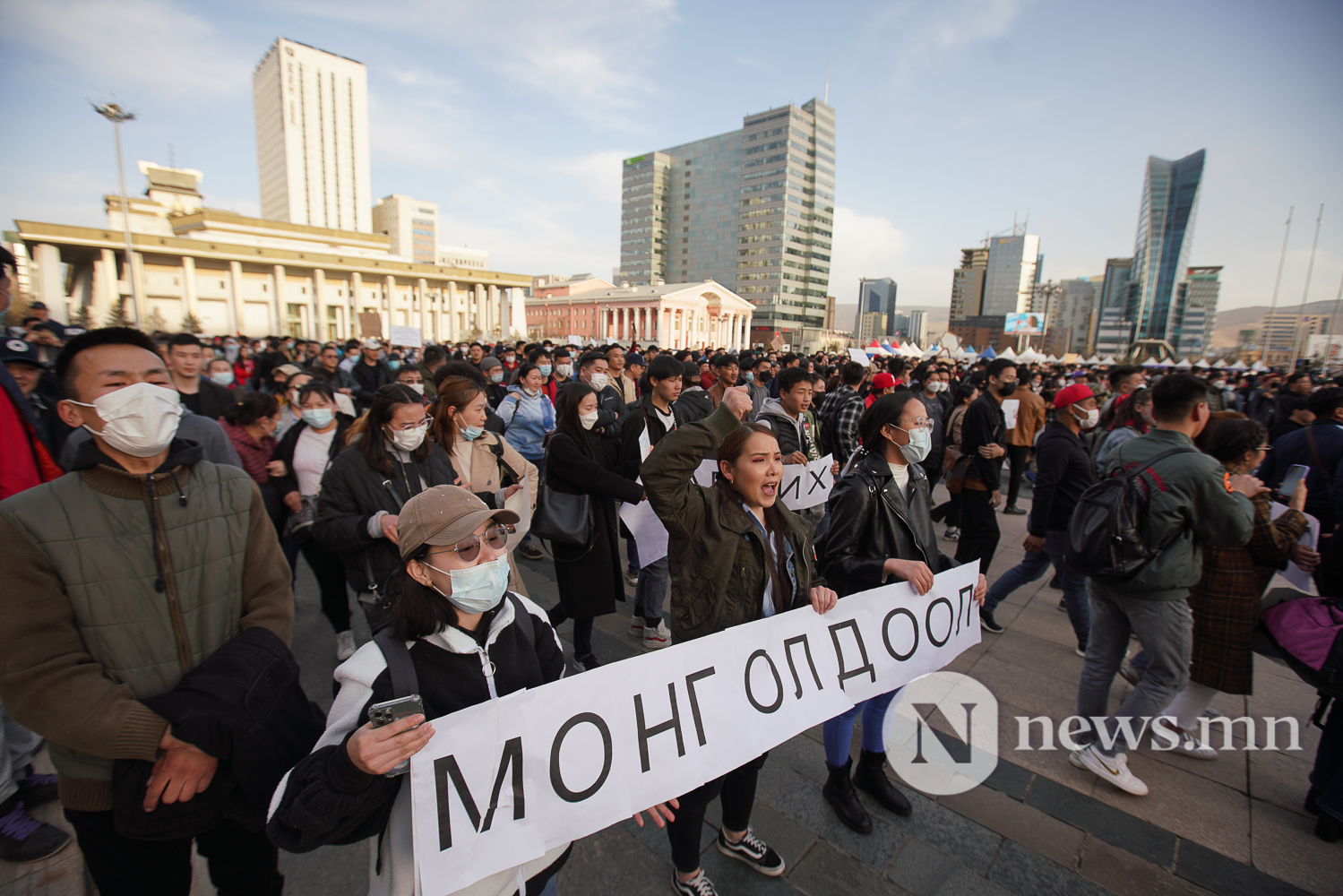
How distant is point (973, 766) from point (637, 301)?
84.4 m

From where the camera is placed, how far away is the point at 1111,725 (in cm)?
303

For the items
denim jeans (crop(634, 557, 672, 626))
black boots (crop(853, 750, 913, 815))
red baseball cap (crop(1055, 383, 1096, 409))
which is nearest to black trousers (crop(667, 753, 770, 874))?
black boots (crop(853, 750, 913, 815))

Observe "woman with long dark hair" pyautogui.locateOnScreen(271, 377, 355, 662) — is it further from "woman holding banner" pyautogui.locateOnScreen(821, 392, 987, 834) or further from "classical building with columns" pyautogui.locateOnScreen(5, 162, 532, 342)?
"classical building with columns" pyautogui.locateOnScreen(5, 162, 532, 342)

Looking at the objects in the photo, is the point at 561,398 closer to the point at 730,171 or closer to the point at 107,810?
the point at 107,810

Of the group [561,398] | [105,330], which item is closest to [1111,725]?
[561,398]

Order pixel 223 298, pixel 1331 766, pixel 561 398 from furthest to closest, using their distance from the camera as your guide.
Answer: pixel 223 298, pixel 561 398, pixel 1331 766

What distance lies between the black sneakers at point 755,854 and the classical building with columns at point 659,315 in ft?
248

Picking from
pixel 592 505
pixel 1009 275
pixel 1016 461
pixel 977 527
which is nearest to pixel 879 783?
pixel 592 505

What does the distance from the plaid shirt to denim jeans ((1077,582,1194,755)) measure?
297 cm

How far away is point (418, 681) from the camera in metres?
1.53

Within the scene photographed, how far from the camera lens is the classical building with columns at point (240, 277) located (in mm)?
49062

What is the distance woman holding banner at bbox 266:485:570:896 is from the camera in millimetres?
1319

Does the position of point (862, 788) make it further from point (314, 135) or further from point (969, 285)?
point (969, 285)

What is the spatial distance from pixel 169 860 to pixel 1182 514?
422cm
